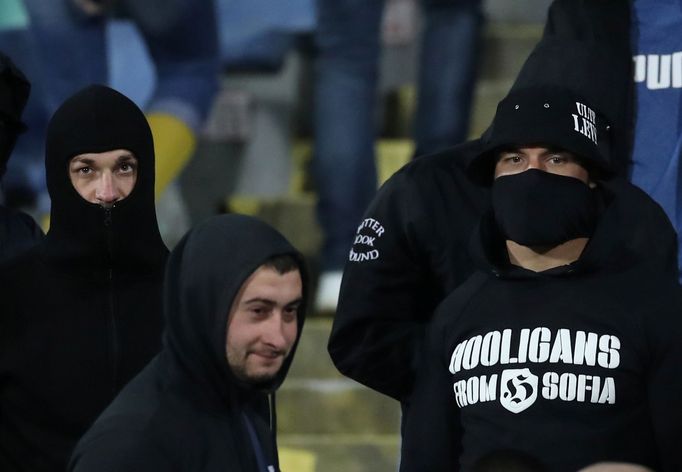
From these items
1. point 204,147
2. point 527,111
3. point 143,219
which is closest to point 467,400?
point 527,111

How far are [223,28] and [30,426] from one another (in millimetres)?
3700

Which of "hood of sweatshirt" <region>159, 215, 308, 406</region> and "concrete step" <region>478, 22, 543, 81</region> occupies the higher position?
"hood of sweatshirt" <region>159, 215, 308, 406</region>

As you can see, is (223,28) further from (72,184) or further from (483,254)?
Result: (483,254)

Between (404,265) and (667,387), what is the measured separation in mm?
781

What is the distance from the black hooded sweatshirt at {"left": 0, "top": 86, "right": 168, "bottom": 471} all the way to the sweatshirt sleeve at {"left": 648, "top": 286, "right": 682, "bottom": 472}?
116 centimetres

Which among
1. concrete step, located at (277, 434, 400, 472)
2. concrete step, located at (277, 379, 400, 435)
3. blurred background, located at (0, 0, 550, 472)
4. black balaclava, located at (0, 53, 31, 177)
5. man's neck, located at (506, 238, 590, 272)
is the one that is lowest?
concrete step, located at (277, 434, 400, 472)

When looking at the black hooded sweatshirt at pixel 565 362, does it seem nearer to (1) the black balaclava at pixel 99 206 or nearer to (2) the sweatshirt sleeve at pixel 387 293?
(2) the sweatshirt sleeve at pixel 387 293

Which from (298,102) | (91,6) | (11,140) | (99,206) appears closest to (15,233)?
(11,140)

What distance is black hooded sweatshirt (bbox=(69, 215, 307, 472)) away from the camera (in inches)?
144

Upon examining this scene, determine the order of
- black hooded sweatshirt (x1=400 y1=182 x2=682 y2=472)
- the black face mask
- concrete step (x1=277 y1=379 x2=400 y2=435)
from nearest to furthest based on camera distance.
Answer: black hooded sweatshirt (x1=400 y1=182 x2=682 y2=472) → the black face mask → concrete step (x1=277 y1=379 x2=400 y2=435)

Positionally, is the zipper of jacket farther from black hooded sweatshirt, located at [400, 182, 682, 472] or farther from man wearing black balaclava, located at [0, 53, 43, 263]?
black hooded sweatshirt, located at [400, 182, 682, 472]

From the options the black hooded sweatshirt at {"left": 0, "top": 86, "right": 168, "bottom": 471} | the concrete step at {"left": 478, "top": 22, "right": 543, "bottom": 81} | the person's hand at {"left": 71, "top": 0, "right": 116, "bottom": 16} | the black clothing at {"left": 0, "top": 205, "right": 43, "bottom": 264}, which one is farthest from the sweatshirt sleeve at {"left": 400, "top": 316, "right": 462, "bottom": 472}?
the concrete step at {"left": 478, "top": 22, "right": 543, "bottom": 81}

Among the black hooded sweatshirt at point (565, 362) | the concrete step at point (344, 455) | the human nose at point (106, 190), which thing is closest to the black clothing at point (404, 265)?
the black hooded sweatshirt at point (565, 362)

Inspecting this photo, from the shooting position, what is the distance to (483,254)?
4.40m
